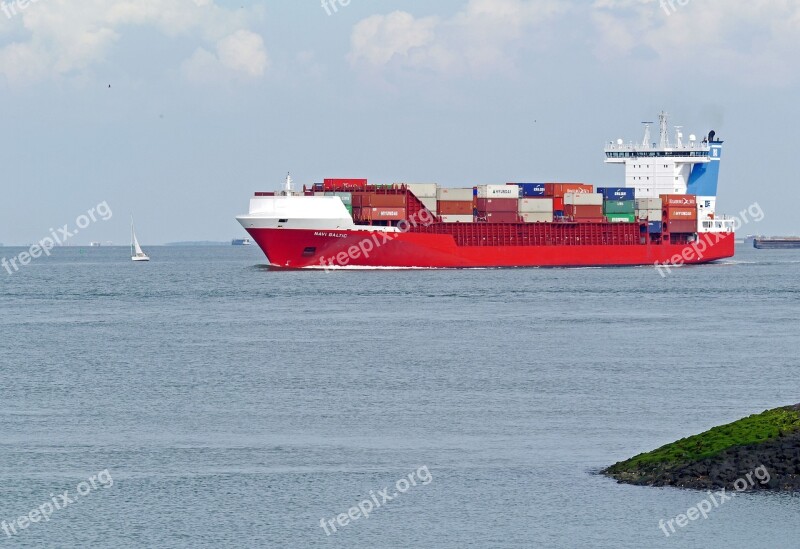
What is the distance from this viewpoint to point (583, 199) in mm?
87812

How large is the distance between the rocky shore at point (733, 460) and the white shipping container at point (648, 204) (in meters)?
71.4

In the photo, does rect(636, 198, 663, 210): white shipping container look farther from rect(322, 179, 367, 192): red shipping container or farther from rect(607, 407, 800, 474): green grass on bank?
rect(607, 407, 800, 474): green grass on bank

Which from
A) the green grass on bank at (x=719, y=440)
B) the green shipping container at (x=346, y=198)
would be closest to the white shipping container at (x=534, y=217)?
the green shipping container at (x=346, y=198)

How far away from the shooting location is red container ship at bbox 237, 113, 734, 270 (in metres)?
78.8

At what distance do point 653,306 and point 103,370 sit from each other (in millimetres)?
31423

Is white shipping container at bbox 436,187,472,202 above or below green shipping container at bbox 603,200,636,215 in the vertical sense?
above

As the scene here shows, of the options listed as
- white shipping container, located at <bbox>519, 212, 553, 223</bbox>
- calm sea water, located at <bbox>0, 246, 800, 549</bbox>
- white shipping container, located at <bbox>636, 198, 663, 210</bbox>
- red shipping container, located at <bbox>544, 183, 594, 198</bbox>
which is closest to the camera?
calm sea water, located at <bbox>0, 246, 800, 549</bbox>

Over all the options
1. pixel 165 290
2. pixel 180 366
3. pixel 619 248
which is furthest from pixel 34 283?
pixel 180 366

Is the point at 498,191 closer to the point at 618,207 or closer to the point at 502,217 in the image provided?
the point at 502,217

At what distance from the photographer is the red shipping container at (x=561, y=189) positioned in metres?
89.2

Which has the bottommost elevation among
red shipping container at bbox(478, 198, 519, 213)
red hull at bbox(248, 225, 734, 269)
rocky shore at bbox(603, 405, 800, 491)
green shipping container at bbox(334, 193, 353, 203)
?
rocky shore at bbox(603, 405, 800, 491)

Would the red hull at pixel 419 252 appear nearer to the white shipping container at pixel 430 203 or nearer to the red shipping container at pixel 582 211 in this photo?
the white shipping container at pixel 430 203

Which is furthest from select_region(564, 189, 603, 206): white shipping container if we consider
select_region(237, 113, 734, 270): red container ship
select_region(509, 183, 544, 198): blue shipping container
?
select_region(509, 183, 544, 198): blue shipping container

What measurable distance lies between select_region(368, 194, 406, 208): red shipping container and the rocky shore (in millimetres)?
58992
